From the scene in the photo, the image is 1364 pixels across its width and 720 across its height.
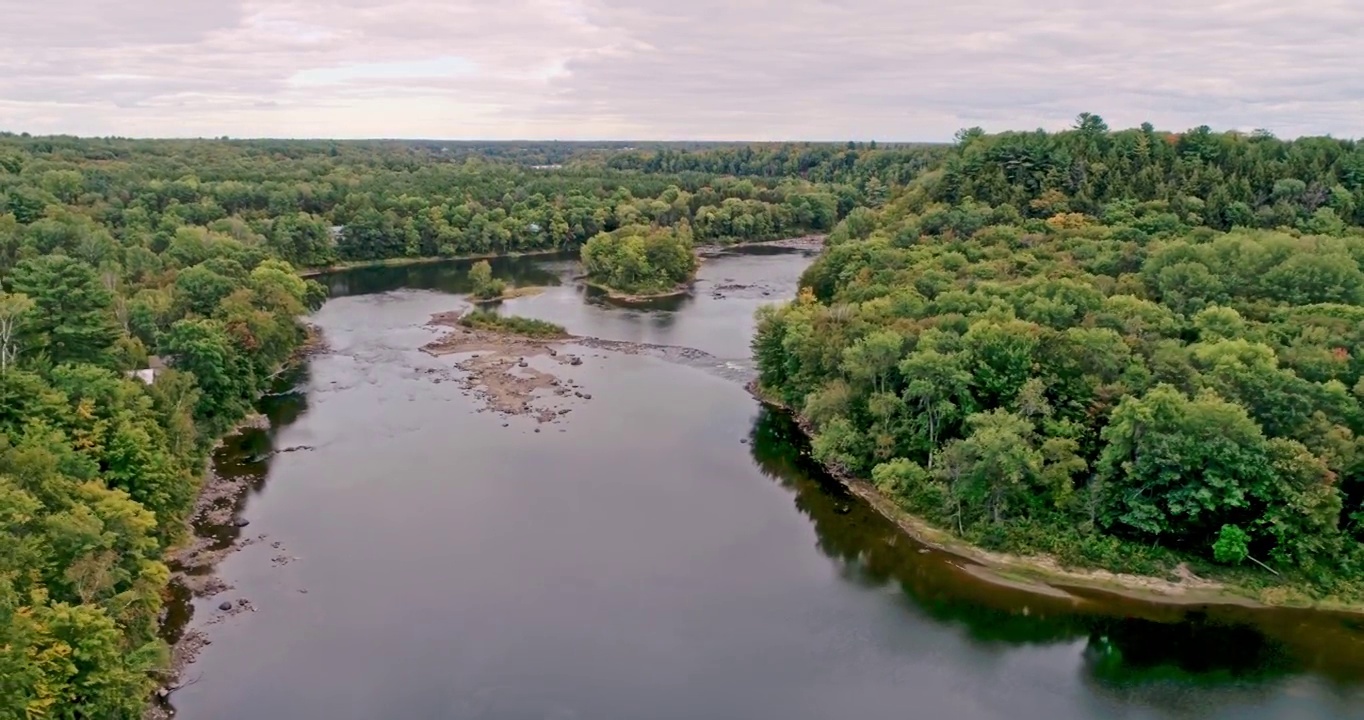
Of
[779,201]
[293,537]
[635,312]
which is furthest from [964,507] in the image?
[779,201]

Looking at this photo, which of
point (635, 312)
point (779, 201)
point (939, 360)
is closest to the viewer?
point (939, 360)

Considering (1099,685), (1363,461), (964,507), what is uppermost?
(1363,461)

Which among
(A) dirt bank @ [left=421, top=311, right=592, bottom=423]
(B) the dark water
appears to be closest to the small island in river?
(A) dirt bank @ [left=421, top=311, right=592, bottom=423]

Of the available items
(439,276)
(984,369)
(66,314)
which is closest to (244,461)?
(66,314)

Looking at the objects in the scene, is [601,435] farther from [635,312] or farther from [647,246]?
[647,246]

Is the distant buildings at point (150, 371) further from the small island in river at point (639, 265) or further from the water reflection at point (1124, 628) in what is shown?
the small island in river at point (639, 265)

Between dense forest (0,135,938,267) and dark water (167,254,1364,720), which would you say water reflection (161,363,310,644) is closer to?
dark water (167,254,1364,720)
